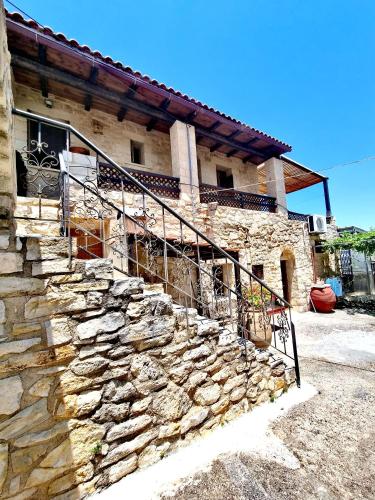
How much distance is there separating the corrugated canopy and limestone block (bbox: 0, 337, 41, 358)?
9.35 meters

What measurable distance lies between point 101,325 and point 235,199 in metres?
6.97

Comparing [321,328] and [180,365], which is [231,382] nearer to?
[180,365]

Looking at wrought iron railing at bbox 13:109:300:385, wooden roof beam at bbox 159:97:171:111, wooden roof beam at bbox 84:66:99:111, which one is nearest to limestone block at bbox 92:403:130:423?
wrought iron railing at bbox 13:109:300:385

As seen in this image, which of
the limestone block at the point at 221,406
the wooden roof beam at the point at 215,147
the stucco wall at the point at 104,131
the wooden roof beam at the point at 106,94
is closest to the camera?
the limestone block at the point at 221,406

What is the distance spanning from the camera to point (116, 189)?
5.42 metres

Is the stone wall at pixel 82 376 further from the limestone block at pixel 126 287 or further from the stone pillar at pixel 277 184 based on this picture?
the stone pillar at pixel 277 184

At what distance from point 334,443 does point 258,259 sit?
6371 millimetres

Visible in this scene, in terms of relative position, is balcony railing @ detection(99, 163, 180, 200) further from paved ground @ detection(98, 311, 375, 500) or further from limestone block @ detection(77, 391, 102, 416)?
paved ground @ detection(98, 311, 375, 500)

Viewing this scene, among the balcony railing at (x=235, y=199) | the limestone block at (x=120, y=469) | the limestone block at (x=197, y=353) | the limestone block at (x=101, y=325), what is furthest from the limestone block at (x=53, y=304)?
the balcony railing at (x=235, y=199)

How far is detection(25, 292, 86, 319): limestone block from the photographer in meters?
1.73

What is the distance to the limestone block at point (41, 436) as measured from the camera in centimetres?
159

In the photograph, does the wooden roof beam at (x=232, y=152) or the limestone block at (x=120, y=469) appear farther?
the wooden roof beam at (x=232, y=152)

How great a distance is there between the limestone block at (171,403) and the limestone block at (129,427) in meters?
0.11

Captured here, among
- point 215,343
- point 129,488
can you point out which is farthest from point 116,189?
point 129,488
